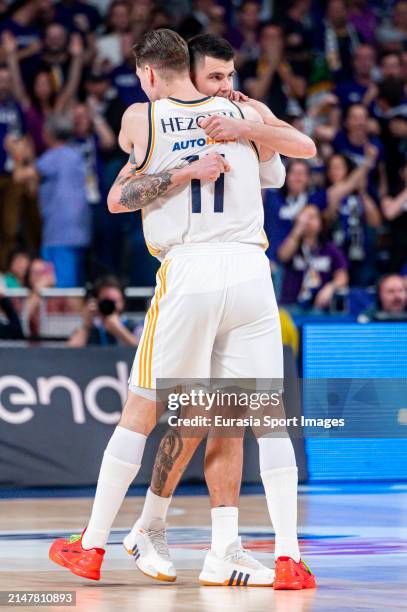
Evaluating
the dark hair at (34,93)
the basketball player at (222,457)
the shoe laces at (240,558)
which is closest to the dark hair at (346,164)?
the dark hair at (34,93)

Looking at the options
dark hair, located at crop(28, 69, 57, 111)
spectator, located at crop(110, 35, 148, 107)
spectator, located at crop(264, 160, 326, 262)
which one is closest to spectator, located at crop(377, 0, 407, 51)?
spectator, located at crop(110, 35, 148, 107)

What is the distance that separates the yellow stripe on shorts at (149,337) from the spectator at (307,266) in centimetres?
832

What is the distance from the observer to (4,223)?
51.1 ft

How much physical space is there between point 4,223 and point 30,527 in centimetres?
750

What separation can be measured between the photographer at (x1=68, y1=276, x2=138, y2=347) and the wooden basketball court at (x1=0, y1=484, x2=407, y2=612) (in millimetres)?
2121

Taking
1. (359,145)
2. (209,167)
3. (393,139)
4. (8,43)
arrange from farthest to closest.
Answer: (393,139), (359,145), (8,43), (209,167)

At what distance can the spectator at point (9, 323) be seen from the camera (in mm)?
12977

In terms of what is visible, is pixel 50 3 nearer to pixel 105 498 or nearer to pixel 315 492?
pixel 315 492

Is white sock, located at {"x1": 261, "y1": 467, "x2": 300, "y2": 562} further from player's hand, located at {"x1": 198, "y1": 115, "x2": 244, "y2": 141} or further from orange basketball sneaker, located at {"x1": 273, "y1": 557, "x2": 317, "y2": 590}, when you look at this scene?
player's hand, located at {"x1": 198, "y1": 115, "x2": 244, "y2": 141}

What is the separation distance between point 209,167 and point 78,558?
6.29ft

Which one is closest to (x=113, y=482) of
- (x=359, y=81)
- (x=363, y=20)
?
(x=359, y=81)

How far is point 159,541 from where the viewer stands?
21.6 feet

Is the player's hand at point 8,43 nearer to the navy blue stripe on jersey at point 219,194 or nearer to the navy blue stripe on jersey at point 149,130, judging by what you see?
the navy blue stripe on jersey at point 149,130

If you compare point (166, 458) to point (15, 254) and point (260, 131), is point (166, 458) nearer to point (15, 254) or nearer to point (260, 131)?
point (260, 131)
